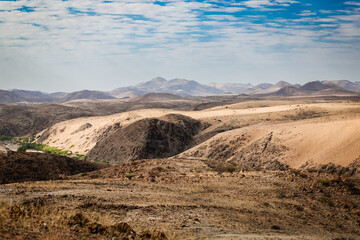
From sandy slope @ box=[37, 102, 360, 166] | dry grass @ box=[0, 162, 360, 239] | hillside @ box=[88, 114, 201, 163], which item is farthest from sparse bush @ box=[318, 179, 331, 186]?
hillside @ box=[88, 114, 201, 163]

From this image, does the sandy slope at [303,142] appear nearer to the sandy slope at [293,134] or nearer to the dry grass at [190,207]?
the sandy slope at [293,134]

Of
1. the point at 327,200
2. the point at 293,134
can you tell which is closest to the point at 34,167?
the point at 327,200

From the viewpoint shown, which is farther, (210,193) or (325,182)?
(325,182)

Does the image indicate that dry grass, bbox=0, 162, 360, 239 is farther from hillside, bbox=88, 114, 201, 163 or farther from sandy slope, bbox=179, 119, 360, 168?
hillside, bbox=88, 114, 201, 163

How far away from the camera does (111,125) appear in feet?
159

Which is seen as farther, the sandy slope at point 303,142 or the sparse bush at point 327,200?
the sandy slope at point 303,142

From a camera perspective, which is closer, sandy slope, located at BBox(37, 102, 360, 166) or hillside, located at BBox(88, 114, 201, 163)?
sandy slope, located at BBox(37, 102, 360, 166)

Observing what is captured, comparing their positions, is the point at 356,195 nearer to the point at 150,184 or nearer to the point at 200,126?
the point at 150,184

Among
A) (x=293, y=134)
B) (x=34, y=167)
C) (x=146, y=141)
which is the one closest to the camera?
(x=34, y=167)

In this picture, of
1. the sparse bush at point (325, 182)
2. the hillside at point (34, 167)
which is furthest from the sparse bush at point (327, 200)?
the hillside at point (34, 167)

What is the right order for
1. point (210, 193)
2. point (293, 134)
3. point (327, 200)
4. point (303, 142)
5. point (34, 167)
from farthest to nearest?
point (293, 134) < point (303, 142) < point (34, 167) < point (210, 193) < point (327, 200)

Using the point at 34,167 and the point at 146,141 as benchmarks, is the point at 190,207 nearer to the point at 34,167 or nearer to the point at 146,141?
the point at 34,167

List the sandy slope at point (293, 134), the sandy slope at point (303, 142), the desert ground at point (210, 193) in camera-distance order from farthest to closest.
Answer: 1. the sandy slope at point (293, 134)
2. the sandy slope at point (303, 142)
3. the desert ground at point (210, 193)

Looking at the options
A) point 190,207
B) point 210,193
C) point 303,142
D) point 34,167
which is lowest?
point 34,167
